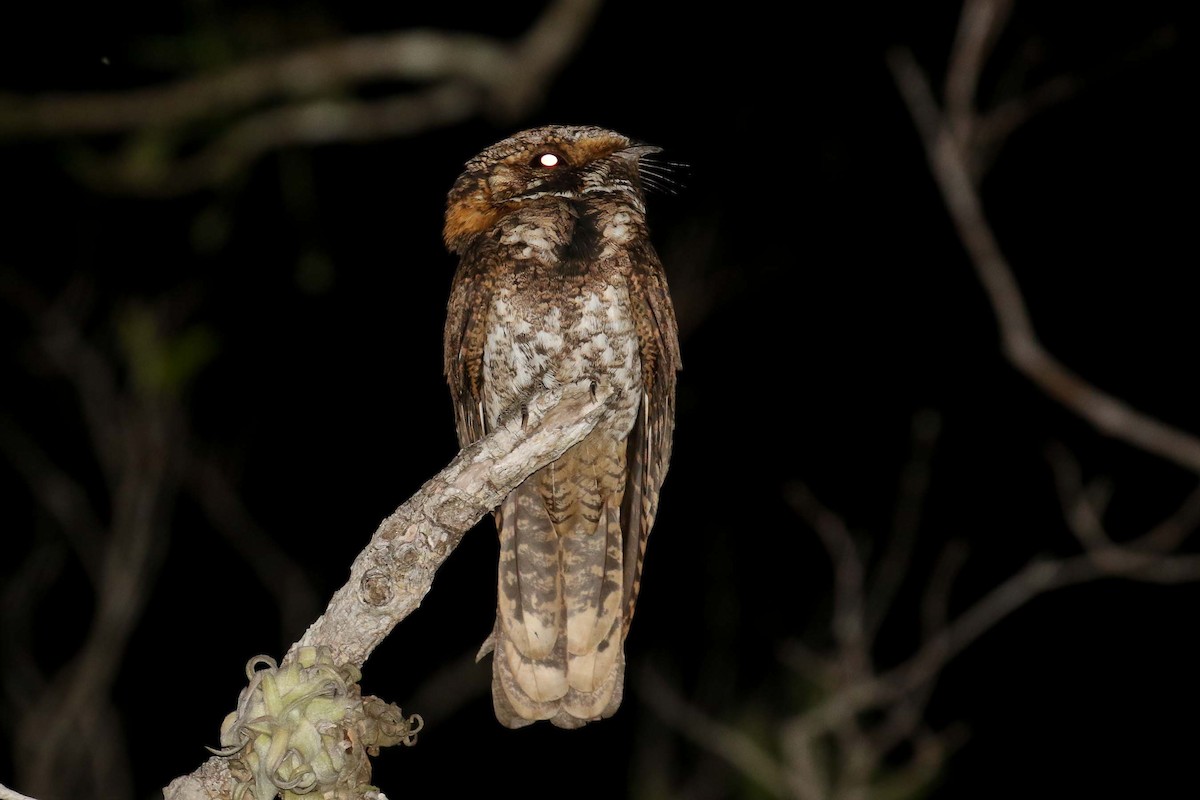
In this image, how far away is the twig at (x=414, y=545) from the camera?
6.46 feet

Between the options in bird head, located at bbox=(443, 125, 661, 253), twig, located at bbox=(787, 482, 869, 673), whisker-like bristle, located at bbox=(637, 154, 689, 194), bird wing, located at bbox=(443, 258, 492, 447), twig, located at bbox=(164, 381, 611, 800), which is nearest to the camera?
twig, located at bbox=(164, 381, 611, 800)

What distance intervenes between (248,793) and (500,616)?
128 centimetres

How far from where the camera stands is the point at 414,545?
6.84 ft

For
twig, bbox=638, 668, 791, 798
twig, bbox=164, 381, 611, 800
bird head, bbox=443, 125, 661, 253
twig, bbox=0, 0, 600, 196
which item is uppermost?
twig, bbox=0, 0, 600, 196

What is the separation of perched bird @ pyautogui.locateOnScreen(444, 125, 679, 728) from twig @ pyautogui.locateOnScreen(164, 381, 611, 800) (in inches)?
25.7

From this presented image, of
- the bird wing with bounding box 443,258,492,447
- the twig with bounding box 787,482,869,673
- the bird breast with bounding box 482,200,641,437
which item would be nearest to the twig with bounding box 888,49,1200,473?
the twig with bounding box 787,482,869,673

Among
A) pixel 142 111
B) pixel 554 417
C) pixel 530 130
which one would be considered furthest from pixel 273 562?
pixel 554 417

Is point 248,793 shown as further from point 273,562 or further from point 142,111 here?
point 273,562

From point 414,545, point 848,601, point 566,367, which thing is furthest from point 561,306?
point 848,601

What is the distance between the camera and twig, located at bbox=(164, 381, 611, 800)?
197cm

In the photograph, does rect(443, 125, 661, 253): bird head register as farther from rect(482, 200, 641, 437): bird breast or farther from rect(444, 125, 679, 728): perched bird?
rect(482, 200, 641, 437): bird breast

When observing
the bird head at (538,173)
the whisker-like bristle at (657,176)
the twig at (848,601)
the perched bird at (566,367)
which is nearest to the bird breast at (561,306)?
the perched bird at (566,367)

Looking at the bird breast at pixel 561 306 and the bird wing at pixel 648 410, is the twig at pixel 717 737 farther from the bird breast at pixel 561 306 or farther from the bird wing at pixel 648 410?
the bird breast at pixel 561 306

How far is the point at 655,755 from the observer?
7.23 metres
